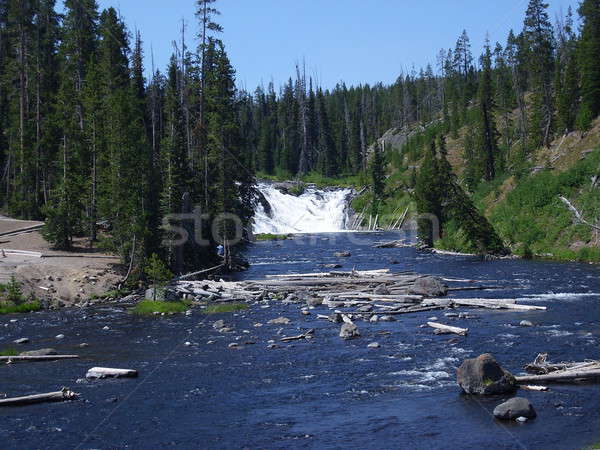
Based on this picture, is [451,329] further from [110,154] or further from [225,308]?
[110,154]

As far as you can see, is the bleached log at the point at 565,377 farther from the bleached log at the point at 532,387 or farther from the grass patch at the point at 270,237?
the grass patch at the point at 270,237

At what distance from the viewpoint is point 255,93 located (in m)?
166

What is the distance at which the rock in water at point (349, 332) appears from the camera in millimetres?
23844

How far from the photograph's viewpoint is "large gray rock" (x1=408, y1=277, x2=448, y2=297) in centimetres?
3133

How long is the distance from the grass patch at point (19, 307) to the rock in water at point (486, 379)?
2252 cm

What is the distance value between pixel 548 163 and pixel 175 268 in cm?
3495

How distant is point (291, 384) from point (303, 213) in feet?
238

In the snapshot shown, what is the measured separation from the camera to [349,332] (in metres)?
24.0

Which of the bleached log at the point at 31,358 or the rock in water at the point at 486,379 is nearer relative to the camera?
the rock in water at the point at 486,379

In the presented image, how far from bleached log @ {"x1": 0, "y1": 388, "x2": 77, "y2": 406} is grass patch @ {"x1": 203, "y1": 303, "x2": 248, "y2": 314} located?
41.5 ft

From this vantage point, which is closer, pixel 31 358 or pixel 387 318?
pixel 31 358

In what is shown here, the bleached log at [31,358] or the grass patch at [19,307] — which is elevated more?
the grass patch at [19,307]

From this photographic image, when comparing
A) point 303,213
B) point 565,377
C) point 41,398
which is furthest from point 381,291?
point 303,213

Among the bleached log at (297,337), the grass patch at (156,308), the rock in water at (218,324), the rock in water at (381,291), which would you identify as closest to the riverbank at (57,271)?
the grass patch at (156,308)
